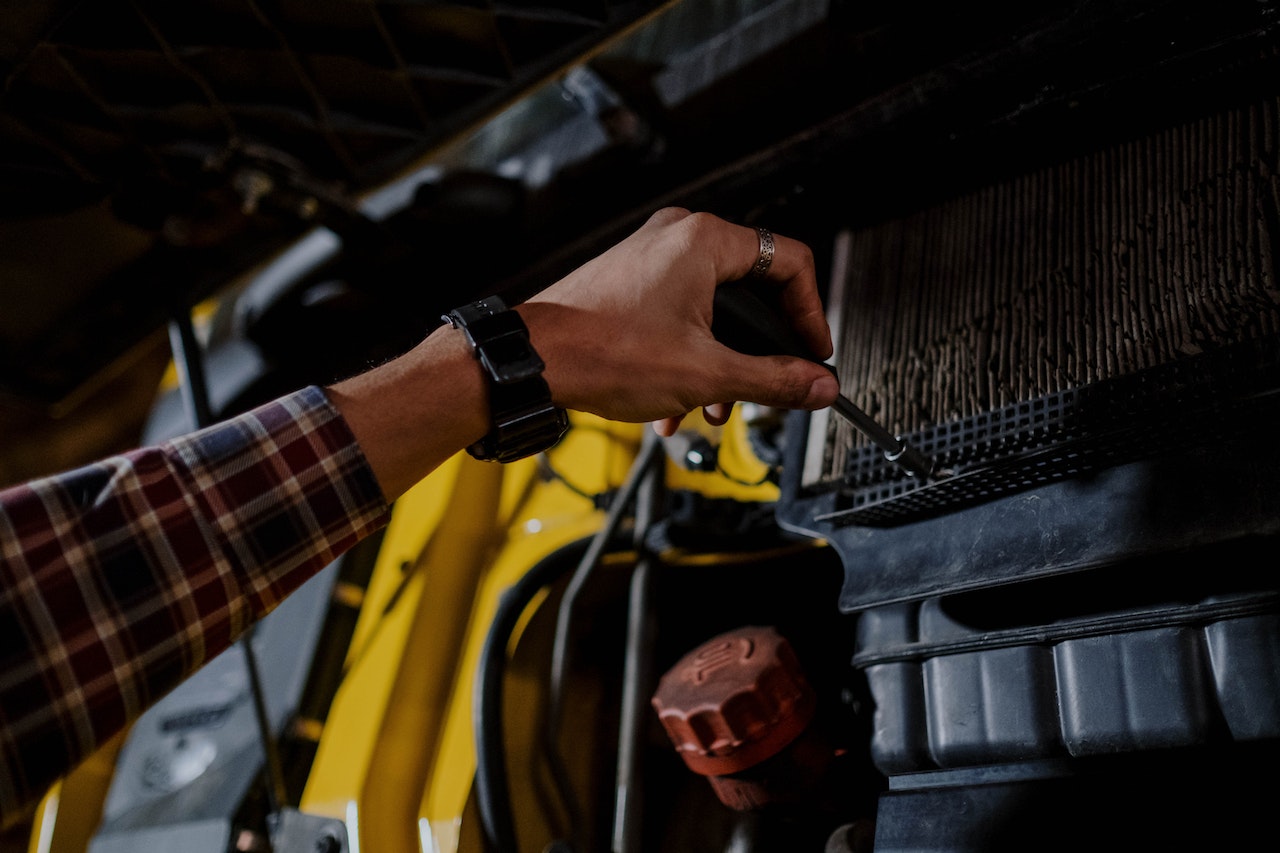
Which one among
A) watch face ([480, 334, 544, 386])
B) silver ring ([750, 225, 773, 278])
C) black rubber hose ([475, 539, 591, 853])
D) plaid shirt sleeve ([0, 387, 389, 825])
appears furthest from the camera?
black rubber hose ([475, 539, 591, 853])

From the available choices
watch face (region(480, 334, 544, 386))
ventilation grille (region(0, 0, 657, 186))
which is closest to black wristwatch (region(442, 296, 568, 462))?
watch face (region(480, 334, 544, 386))

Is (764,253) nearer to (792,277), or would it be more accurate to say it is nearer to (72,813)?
(792,277)

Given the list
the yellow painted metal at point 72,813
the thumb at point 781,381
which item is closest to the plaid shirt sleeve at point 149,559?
the thumb at point 781,381

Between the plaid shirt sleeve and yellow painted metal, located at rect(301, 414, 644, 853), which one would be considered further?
yellow painted metal, located at rect(301, 414, 644, 853)

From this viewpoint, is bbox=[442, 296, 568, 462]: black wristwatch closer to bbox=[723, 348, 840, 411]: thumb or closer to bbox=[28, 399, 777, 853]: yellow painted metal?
bbox=[723, 348, 840, 411]: thumb

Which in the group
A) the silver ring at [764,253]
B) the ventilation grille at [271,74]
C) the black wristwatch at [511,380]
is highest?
the ventilation grille at [271,74]

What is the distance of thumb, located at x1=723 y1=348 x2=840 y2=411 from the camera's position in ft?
2.52

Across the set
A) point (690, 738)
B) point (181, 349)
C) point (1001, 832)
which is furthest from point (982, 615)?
point (181, 349)

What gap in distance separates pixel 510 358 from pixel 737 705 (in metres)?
0.42

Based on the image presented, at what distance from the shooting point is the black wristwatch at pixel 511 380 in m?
0.72

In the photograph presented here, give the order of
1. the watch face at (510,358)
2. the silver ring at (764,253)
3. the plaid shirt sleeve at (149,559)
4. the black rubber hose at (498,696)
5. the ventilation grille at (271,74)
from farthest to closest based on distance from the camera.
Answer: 1. the ventilation grille at (271,74)
2. the black rubber hose at (498,696)
3. the silver ring at (764,253)
4. the watch face at (510,358)
5. the plaid shirt sleeve at (149,559)

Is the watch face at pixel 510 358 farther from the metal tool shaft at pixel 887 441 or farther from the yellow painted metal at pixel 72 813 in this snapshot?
the yellow painted metal at pixel 72 813

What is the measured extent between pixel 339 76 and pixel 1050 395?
1163 mm

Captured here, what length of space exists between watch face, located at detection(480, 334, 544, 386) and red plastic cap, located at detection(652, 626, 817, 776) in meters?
0.39
